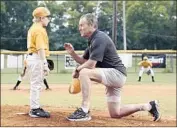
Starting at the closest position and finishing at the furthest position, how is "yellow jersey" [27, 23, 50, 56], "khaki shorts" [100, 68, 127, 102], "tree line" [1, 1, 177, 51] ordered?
"khaki shorts" [100, 68, 127, 102] → "yellow jersey" [27, 23, 50, 56] → "tree line" [1, 1, 177, 51]

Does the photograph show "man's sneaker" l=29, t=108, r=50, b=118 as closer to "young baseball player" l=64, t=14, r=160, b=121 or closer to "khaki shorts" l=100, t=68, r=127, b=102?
"young baseball player" l=64, t=14, r=160, b=121

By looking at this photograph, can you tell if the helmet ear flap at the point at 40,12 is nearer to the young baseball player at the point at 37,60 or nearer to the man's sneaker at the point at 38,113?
the young baseball player at the point at 37,60

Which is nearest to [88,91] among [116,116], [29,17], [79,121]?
[79,121]

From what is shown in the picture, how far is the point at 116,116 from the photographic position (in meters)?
7.71

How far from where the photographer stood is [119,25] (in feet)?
223

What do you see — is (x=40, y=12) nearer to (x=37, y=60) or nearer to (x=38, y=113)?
(x=37, y=60)

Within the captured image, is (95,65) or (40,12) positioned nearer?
(95,65)

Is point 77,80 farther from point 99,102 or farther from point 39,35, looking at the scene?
point 99,102

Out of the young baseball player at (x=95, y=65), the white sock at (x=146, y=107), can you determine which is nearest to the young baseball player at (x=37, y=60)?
the young baseball player at (x=95, y=65)

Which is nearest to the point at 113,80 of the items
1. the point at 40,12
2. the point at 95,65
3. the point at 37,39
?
the point at 95,65

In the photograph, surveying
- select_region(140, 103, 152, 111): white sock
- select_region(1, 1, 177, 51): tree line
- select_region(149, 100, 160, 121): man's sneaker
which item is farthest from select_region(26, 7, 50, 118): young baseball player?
select_region(1, 1, 177, 51): tree line

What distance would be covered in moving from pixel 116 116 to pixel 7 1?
6121 cm

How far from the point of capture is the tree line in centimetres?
6397

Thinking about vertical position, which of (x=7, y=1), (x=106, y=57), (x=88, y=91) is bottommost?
(x=88, y=91)
